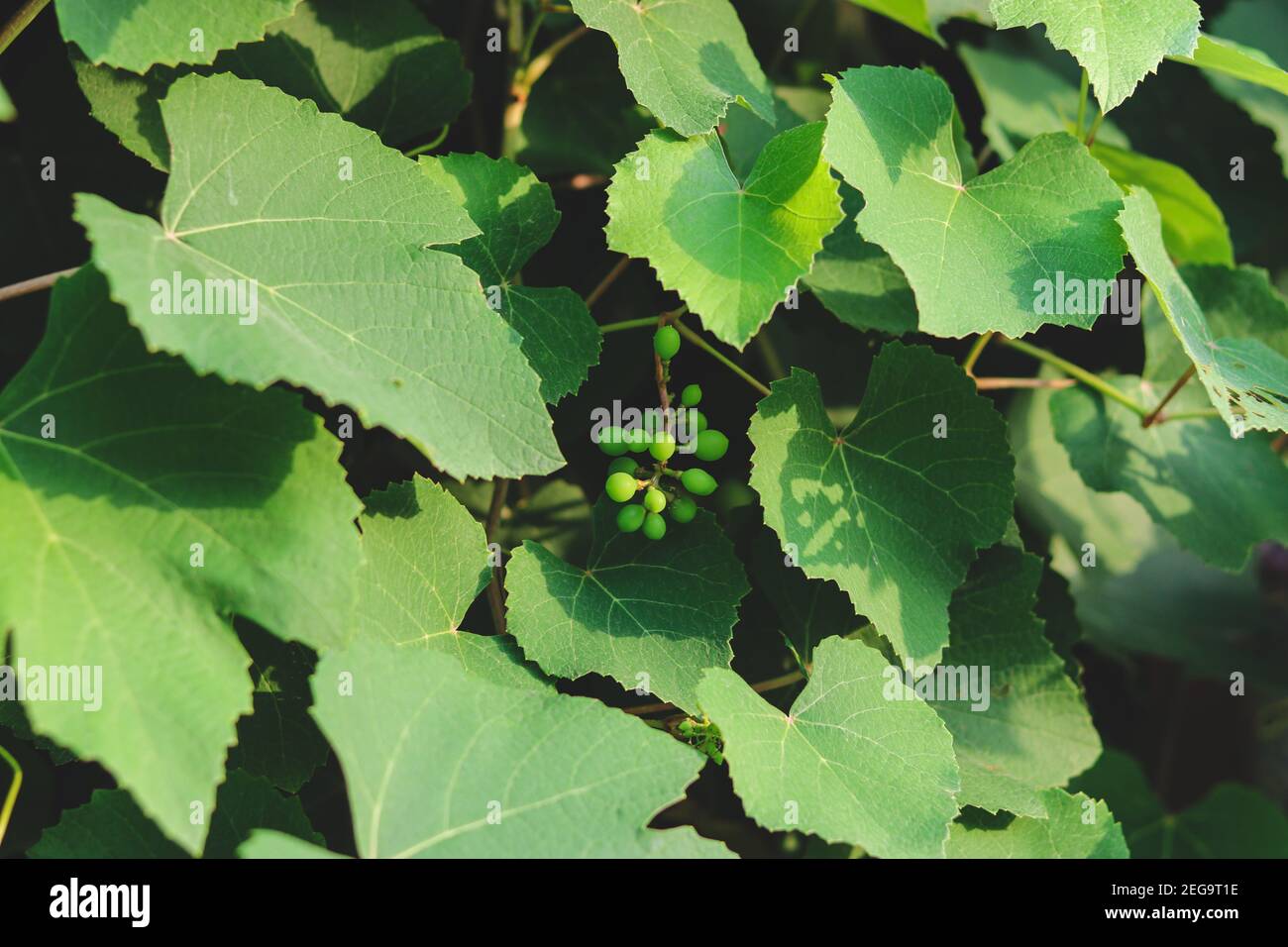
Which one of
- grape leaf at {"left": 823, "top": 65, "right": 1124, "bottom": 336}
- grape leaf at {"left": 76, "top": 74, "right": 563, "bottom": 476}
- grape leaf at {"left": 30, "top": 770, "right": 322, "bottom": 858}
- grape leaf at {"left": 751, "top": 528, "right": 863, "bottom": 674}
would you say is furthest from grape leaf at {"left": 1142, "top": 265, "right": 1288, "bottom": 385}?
grape leaf at {"left": 30, "top": 770, "right": 322, "bottom": 858}

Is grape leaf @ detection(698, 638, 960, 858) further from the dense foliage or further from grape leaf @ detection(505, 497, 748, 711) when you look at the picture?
grape leaf @ detection(505, 497, 748, 711)

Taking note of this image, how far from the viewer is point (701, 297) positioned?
1628mm

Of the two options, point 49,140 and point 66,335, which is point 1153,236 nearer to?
point 66,335

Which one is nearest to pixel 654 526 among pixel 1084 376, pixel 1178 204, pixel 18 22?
pixel 1084 376

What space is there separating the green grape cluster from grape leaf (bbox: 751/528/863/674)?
0.25 metres

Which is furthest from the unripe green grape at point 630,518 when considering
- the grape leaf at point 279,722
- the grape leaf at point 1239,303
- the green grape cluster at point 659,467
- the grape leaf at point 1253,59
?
the grape leaf at point 1239,303

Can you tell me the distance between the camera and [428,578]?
1.77 meters

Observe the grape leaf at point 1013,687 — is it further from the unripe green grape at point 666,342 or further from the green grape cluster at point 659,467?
the unripe green grape at point 666,342

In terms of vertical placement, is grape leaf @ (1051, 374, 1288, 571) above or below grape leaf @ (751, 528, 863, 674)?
above

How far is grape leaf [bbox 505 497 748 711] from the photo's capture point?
5.68 feet

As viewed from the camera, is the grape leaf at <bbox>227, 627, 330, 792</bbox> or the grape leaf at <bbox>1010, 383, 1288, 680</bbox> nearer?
the grape leaf at <bbox>227, 627, 330, 792</bbox>

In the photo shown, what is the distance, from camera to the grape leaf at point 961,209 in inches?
67.5
